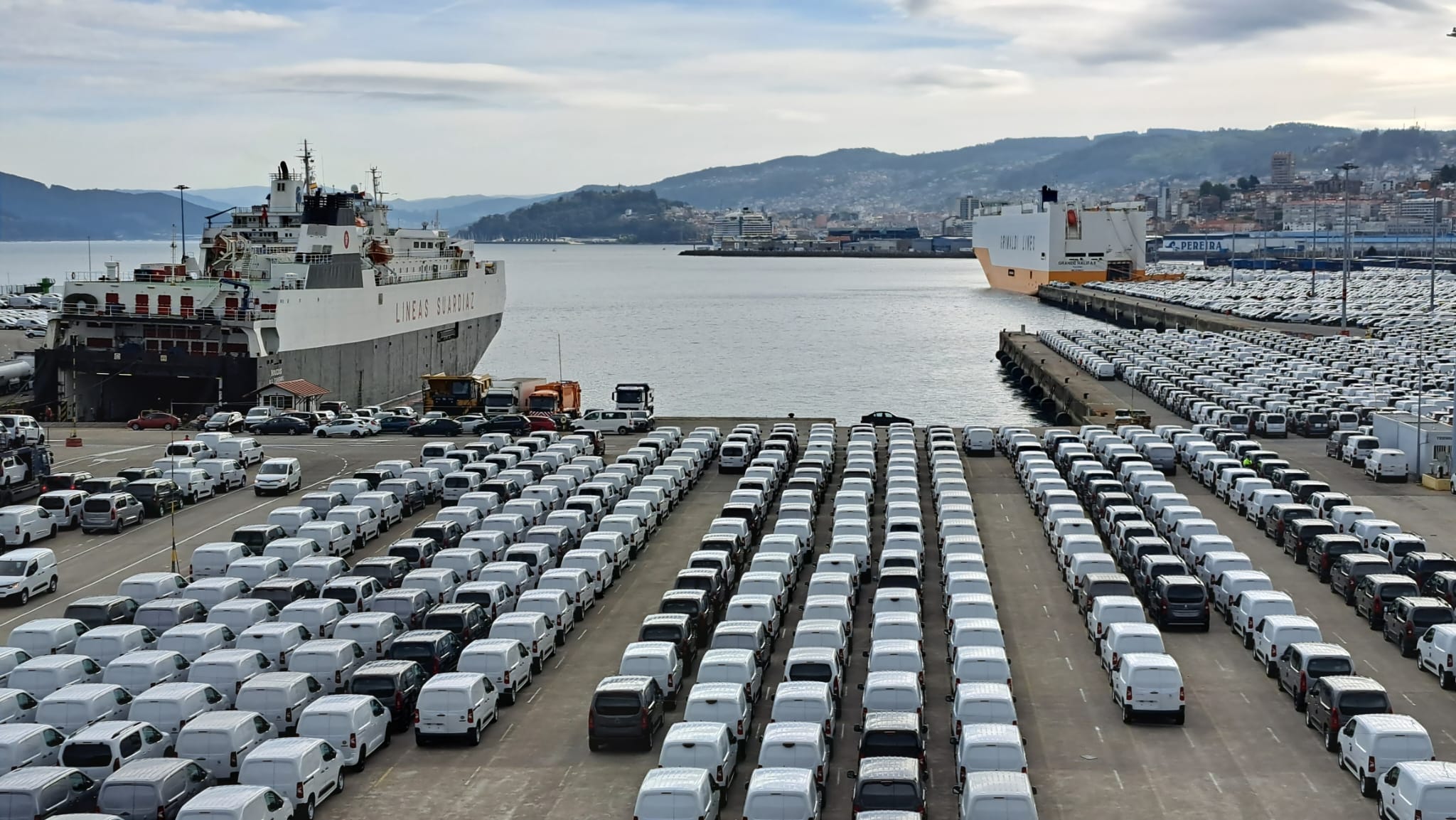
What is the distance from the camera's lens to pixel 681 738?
628 inches

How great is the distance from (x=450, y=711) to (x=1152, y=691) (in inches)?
347

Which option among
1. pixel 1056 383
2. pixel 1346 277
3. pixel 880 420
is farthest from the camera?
pixel 1346 277

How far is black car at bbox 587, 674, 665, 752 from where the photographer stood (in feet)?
58.4

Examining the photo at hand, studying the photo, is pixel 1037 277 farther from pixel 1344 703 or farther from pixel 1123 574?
pixel 1344 703

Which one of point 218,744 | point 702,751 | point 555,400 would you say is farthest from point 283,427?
point 702,751

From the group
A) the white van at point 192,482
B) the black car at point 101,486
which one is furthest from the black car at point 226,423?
the black car at point 101,486

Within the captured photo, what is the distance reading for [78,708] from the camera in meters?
17.6

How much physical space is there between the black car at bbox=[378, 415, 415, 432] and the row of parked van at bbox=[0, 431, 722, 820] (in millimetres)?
21481

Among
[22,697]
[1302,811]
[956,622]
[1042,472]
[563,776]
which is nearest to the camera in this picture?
[1302,811]

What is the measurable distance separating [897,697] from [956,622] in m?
3.80

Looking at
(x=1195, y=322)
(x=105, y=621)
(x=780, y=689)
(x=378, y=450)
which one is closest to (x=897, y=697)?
(x=780, y=689)

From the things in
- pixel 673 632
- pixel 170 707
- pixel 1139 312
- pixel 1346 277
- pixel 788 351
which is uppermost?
pixel 1346 277

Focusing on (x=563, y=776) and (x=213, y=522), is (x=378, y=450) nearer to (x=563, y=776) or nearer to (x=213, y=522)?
(x=213, y=522)

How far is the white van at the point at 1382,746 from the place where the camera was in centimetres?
1581
